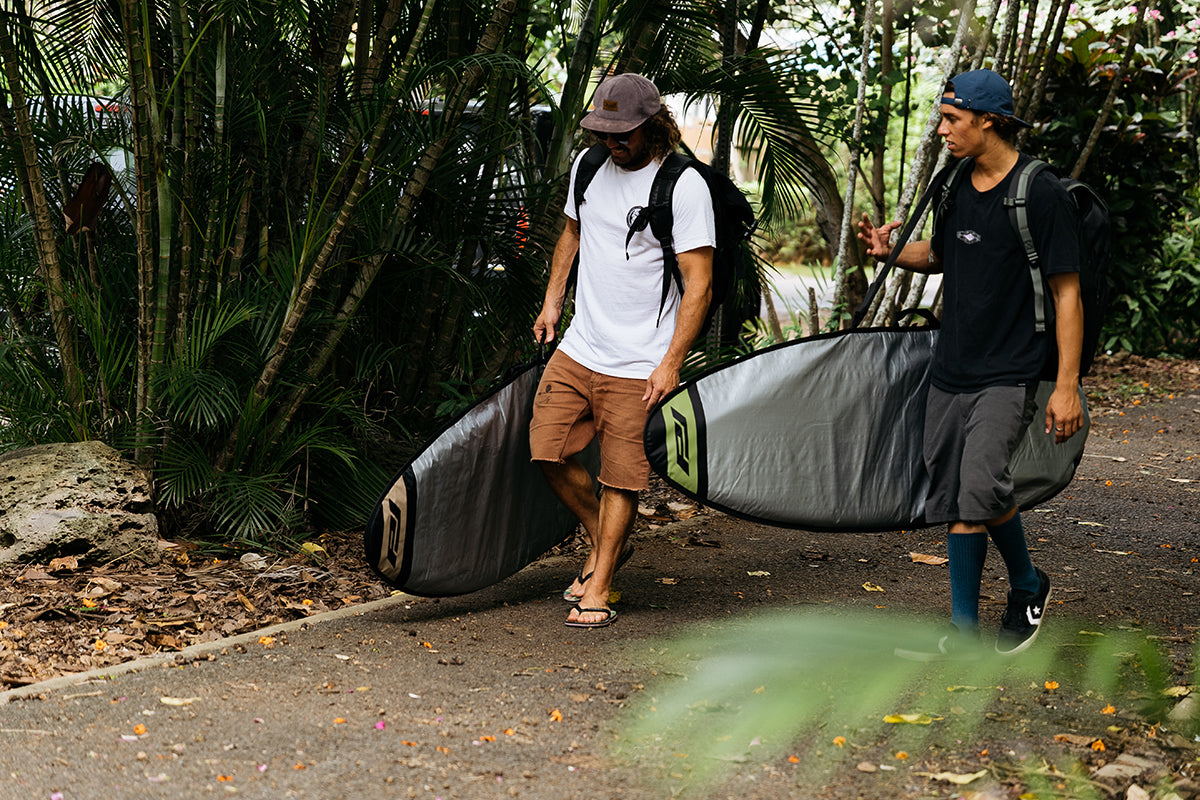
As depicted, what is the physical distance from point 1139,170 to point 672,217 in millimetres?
8421

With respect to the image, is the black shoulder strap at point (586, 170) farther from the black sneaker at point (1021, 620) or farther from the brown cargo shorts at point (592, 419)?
the black sneaker at point (1021, 620)

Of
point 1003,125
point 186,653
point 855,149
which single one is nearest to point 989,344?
point 1003,125

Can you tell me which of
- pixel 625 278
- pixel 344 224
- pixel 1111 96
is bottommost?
pixel 625 278

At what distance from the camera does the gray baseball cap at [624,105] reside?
393cm

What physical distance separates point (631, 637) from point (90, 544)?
2119 millimetres

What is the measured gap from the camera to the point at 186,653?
382 centimetres

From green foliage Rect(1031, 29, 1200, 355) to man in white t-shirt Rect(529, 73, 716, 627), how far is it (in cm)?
765

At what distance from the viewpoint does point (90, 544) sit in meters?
4.70

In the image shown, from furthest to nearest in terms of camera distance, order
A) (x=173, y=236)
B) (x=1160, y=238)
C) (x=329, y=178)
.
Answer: (x=1160, y=238), (x=329, y=178), (x=173, y=236)

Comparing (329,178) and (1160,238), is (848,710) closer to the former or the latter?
(329,178)

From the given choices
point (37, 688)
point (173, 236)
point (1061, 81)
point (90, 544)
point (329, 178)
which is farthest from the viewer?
point (1061, 81)

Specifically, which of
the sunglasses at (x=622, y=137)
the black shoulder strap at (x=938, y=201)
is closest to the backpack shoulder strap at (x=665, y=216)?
the sunglasses at (x=622, y=137)

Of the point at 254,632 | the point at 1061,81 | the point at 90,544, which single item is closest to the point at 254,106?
the point at 90,544

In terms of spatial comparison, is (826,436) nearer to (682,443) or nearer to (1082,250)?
(682,443)
